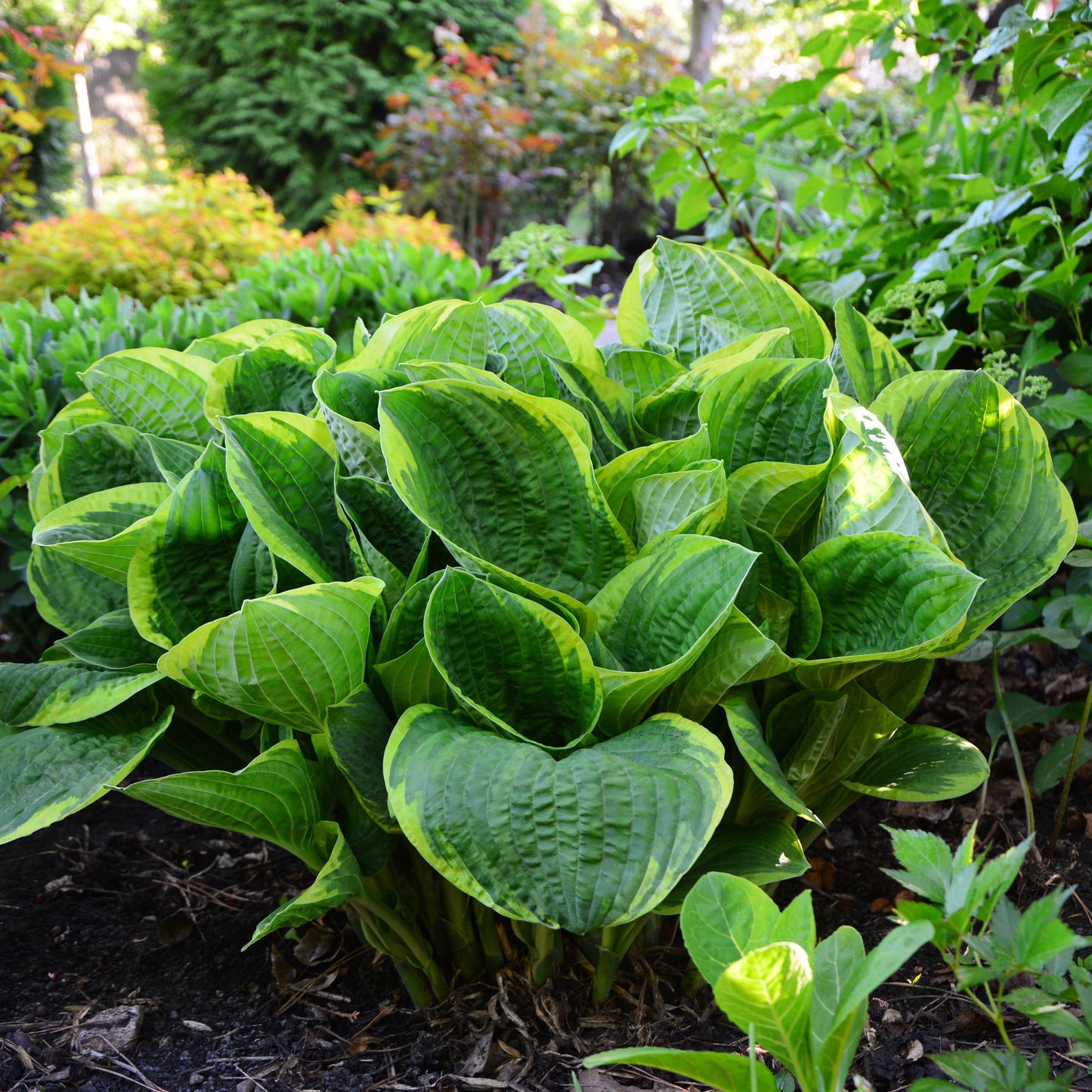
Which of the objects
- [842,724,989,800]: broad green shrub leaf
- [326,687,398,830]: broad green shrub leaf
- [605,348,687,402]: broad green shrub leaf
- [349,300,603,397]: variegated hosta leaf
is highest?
[349,300,603,397]: variegated hosta leaf

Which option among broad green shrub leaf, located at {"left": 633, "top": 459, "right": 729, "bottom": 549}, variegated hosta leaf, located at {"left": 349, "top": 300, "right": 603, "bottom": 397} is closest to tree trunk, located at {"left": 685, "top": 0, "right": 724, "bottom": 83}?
variegated hosta leaf, located at {"left": 349, "top": 300, "right": 603, "bottom": 397}

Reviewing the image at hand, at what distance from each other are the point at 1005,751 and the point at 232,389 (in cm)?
161

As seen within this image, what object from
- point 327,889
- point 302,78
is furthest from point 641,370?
point 302,78

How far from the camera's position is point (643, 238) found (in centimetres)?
1187

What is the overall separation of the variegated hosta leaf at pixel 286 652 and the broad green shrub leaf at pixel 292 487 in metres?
0.09

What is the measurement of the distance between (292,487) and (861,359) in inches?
32.4

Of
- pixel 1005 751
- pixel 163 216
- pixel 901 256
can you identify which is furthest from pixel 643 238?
pixel 1005 751

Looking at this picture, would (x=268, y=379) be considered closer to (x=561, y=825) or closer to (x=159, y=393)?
(x=159, y=393)

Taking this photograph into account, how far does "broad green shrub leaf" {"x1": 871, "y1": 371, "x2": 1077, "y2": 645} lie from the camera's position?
1.15m

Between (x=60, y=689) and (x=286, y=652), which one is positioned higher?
(x=286, y=652)

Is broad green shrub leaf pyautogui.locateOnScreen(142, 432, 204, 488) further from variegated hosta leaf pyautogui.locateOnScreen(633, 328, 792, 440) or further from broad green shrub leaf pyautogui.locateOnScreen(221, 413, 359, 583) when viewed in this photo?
variegated hosta leaf pyautogui.locateOnScreen(633, 328, 792, 440)

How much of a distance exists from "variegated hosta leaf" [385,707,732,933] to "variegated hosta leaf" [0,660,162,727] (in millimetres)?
439

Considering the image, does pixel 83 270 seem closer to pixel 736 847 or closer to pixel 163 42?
pixel 736 847

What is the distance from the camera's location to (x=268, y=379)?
55.9 inches
